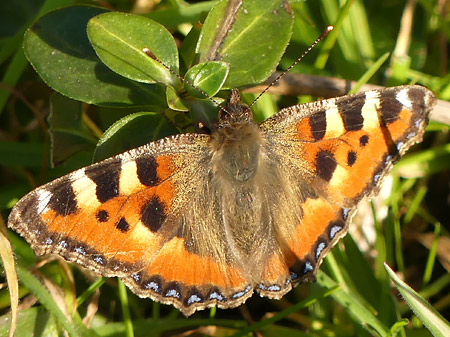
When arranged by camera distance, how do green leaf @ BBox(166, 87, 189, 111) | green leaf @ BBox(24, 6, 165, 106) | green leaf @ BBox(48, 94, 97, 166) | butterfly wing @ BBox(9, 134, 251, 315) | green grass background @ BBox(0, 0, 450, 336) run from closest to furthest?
butterfly wing @ BBox(9, 134, 251, 315)
green leaf @ BBox(166, 87, 189, 111)
green leaf @ BBox(24, 6, 165, 106)
green grass background @ BBox(0, 0, 450, 336)
green leaf @ BBox(48, 94, 97, 166)

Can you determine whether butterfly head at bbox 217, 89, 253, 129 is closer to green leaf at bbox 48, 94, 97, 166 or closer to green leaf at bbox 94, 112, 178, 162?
green leaf at bbox 94, 112, 178, 162

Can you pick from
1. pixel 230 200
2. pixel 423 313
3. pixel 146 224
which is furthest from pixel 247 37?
pixel 423 313

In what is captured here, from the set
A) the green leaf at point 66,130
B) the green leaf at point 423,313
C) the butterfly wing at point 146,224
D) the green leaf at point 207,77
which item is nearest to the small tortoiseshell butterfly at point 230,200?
the butterfly wing at point 146,224

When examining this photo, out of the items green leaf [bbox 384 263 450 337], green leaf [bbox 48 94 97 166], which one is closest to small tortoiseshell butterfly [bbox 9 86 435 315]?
green leaf [bbox 384 263 450 337]

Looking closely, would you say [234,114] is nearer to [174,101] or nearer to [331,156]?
[174,101]

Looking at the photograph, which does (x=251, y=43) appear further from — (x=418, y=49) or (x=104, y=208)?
(x=418, y=49)

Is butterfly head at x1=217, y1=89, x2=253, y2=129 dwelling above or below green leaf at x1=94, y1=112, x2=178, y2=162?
above

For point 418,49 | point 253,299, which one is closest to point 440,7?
point 418,49

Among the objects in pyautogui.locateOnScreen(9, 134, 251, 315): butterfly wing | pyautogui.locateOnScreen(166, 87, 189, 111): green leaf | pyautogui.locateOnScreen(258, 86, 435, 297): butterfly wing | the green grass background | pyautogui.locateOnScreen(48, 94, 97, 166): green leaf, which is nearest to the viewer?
pyautogui.locateOnScreen(9, 134, 251, 315): butterfly wing
